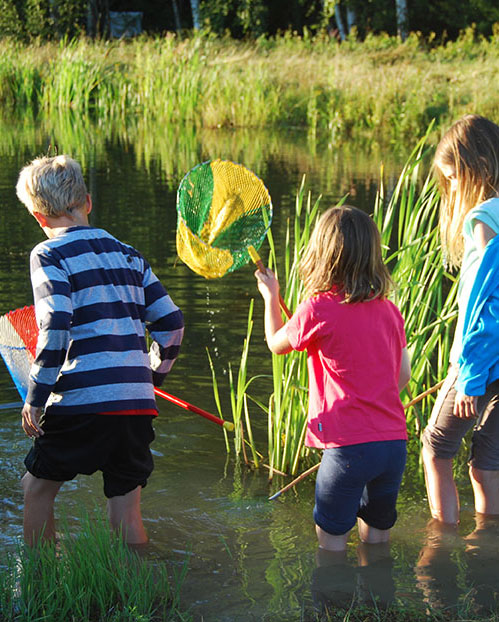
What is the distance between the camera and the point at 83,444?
9.66 ft

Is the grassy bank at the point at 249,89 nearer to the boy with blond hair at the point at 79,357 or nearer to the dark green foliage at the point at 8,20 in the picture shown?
the dark green foliage at the point at 8,20

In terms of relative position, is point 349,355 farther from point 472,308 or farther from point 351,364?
point 472,308

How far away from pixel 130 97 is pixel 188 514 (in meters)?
17.1

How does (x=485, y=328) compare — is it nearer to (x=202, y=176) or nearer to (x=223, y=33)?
(x=202, y=176)

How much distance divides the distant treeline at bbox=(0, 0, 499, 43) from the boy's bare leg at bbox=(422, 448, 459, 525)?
2590cm

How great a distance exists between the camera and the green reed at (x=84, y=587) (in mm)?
2615

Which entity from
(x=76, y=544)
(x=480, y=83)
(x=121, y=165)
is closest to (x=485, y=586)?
(x=76, y=544)

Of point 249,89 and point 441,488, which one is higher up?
point 441,488

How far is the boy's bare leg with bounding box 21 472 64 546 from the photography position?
9.86 feet

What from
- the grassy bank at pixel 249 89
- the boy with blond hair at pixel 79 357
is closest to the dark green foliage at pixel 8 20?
the grassy bank at pixel 249 89

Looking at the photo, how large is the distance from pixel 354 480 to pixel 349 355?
0.40 meters

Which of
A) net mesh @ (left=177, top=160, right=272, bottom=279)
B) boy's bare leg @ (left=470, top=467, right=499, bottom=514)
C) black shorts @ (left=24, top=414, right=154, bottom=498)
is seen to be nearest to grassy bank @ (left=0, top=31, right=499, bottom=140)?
net mesh @ (left=177, top=160, right=272, bottom=279)

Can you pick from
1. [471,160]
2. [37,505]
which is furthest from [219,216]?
[37,505]

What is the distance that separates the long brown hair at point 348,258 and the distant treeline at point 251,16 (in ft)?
85.8
